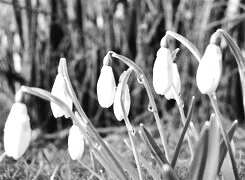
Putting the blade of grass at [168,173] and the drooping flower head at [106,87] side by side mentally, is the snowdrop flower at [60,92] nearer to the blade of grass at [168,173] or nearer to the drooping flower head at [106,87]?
the drooping flower head at [106,87]

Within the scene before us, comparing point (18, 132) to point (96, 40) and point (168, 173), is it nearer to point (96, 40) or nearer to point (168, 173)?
point (168, 173)

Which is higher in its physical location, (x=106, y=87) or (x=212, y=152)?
(x=106, y=87)

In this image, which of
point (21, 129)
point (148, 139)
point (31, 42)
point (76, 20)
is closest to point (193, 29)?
point (76, 20)

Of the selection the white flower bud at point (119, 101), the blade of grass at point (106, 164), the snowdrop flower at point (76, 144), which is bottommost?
the blade of grass at point (106, 164)

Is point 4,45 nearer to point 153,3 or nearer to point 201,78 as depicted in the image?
point 153,3

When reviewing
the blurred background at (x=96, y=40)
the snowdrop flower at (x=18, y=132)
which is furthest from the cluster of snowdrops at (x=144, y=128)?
the blurred background at (x=96, y=40)

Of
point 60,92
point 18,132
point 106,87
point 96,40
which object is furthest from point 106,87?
point 96,40
